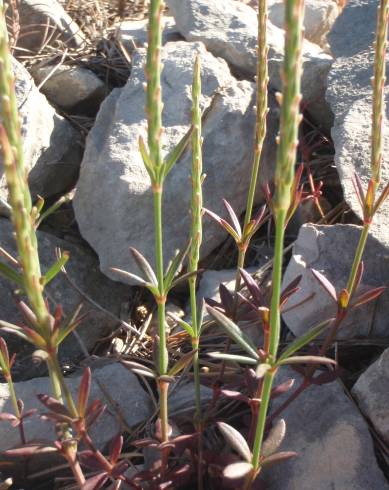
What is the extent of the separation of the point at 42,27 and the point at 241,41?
1.08 metres

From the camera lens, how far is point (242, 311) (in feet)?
6.29

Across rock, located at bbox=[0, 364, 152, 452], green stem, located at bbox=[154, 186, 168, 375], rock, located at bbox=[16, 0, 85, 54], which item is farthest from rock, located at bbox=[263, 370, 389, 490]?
rock, located at bbox=[16, 0, 85, 54]

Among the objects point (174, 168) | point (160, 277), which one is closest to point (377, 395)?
point (160, 277)

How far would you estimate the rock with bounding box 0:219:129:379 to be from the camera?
258 cm

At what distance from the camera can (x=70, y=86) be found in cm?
321

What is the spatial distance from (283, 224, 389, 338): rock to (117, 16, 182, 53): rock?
4.78ft

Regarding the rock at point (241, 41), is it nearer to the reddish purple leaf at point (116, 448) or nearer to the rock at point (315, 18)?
the rock at point (315, 18)

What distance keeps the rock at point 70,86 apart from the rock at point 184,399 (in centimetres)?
155

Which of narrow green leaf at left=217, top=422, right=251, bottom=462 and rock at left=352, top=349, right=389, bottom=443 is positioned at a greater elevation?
narrow green leaf at left=217, top=422, right=251, bottom=462

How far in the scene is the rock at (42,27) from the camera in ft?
11.2

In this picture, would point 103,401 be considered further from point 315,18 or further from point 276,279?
point 315,18

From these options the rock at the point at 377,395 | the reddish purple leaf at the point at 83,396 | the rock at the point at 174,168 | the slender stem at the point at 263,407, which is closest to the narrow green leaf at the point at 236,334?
the slender stem at the point at 263,407

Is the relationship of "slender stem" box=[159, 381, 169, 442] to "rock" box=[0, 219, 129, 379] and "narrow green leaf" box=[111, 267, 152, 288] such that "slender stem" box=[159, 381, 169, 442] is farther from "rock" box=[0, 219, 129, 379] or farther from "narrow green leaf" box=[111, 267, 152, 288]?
"rock" box=[0, 219, 129, 379]

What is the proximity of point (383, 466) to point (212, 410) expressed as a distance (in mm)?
538
